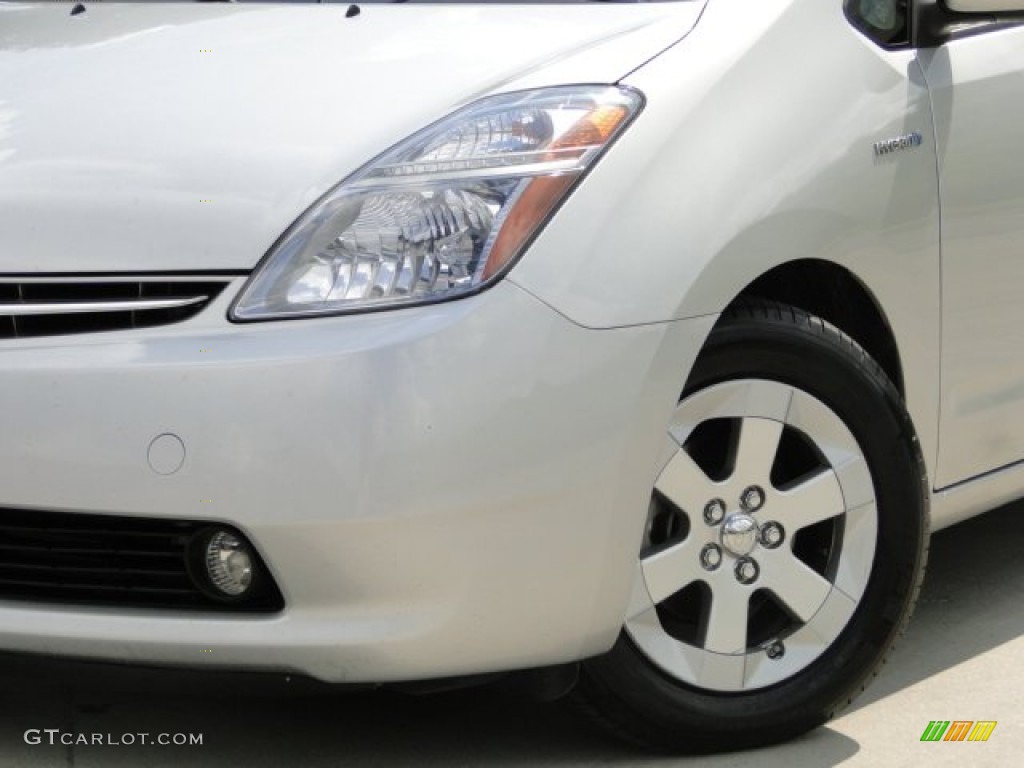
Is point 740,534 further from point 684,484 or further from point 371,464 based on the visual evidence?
point 371,464

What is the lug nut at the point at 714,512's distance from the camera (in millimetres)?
3195

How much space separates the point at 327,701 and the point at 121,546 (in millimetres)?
717

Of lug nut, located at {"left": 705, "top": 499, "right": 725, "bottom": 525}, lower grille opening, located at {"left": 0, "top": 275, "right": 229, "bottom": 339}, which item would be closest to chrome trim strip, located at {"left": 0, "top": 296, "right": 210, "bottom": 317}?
lower grille opening, located at {"left": 0, "top": 275, "right": 229, "bottom": 339}

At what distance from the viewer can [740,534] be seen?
3.23 m

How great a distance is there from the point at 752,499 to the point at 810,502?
130mm

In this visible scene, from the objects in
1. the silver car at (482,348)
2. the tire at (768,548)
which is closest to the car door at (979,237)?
the silver car at (482,348)

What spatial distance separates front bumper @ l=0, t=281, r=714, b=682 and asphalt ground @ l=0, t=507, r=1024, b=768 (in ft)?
0.56

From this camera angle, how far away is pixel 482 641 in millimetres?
2949

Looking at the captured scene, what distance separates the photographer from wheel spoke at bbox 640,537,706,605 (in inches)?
124

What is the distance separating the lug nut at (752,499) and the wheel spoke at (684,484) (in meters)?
0.07

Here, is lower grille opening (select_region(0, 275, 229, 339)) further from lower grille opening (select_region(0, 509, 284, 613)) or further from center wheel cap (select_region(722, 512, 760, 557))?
center wheel cap (select_region(722, 512, 760, 557))

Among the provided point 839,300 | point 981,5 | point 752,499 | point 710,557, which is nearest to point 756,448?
point 752,499

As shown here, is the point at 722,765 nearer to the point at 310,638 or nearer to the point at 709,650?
the point at 709,650

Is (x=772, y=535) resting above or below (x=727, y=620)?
above
